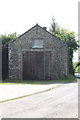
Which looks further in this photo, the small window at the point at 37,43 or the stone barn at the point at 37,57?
the small window at the point at 37,43

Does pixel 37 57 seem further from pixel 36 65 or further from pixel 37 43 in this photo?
pixel 37 43

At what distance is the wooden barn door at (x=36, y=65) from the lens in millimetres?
23953

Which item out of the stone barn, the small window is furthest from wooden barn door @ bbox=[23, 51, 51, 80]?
the small window

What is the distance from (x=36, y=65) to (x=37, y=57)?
1039 mm

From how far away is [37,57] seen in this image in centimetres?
2405

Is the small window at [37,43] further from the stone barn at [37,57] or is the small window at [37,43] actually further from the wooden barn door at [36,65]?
the wooden barn door at [36,65]

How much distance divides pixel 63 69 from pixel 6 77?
24.6 ft

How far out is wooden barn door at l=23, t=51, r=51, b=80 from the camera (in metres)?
24.0

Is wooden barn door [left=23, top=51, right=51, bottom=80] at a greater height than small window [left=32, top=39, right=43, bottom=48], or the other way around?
small window [left=32, top=39, right=43, bottom=48]

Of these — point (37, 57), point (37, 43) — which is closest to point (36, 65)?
point (37, 57)

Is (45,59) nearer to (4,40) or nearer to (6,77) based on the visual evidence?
(6,77)

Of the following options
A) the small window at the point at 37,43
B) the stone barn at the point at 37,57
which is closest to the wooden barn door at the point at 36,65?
the stone barn at the point at 37,57

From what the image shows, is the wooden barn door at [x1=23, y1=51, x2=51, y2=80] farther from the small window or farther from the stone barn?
the small window

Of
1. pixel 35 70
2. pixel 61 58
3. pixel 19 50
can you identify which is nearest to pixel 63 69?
pixel 61 58
